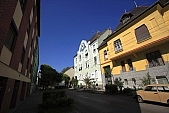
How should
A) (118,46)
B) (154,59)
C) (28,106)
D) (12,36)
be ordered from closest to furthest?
(12,36) → (28,106) → (154,59) → (118,46)

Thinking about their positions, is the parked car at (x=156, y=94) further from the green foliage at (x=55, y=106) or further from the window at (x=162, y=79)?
the green foliage at (x=55, y=106)

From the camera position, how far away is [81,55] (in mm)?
38188

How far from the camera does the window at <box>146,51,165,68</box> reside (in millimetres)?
13305

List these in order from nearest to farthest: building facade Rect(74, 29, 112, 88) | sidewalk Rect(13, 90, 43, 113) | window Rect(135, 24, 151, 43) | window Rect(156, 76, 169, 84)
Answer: sidewalk Rect(13, 90, 43, 113)
window Rect(156, 76, 169, 84)
window Rect(135, 24, 151, 43)
building facade Rect(74, 29, 112, 88)

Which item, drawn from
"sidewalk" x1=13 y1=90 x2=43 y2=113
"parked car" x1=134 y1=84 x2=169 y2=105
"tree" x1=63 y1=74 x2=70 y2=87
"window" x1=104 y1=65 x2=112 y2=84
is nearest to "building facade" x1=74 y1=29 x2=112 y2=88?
"window" x1=104 y1=65 x2=112 y2=84

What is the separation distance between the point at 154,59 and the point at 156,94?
25.7 ft

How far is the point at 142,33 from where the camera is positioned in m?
→ 15.2

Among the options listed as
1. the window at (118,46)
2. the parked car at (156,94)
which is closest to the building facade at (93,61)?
the window at (118,46)

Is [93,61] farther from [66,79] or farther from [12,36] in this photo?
[66,79]

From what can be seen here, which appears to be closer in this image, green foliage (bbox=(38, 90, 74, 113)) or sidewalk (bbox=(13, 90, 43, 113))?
green foliage (bbox=(38, 90, 74, 113))

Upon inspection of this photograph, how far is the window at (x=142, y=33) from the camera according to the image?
1460 centimetres

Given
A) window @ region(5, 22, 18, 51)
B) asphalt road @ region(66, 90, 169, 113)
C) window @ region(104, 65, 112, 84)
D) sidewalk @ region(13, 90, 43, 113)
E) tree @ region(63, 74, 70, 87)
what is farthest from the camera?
tree @ region(63, 74, 70, 87)

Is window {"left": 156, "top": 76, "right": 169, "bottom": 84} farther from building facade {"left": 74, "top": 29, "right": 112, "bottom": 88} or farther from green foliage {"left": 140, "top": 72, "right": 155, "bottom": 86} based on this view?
building facade {"left": 74, "top": 29, "right": 112, "bottom": 88}

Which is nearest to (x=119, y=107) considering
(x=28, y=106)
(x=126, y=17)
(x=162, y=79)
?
(x=28, y=106)
